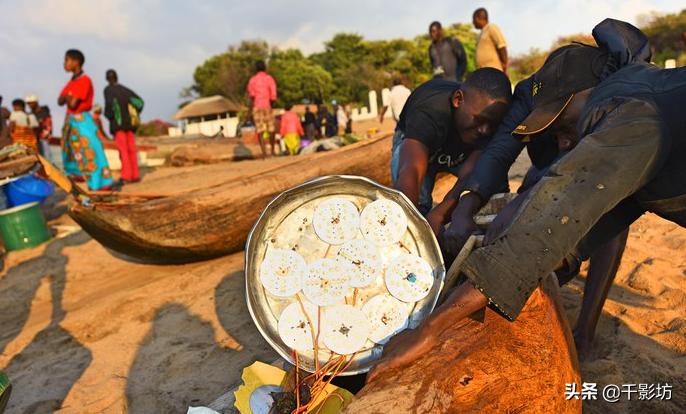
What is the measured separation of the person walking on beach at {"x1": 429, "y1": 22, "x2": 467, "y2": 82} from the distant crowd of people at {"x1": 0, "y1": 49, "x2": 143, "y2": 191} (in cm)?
406

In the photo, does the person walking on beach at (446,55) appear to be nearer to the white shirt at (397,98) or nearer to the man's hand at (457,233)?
the white shirt at (397,98)

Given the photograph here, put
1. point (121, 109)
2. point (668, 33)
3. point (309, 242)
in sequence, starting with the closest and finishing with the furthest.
A: point (309, 242), point (121, 109), point (668, 33)

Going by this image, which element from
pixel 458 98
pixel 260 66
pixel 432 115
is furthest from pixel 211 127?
pixel 458 98

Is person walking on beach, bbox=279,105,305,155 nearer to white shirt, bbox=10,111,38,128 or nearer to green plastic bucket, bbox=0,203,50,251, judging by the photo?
white shirt, bbox=10,111,38,128

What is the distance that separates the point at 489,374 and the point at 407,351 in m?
0.23

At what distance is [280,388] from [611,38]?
180 cm

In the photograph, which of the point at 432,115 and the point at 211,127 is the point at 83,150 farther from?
the point at 211,127

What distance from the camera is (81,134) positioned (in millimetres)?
6223

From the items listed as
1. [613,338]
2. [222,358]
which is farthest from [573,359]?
[222,358]

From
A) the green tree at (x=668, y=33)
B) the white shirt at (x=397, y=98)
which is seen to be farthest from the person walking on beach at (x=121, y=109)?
the green tree at (x=668, y=33)

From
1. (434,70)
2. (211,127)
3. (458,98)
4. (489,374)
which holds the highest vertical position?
(434,70)

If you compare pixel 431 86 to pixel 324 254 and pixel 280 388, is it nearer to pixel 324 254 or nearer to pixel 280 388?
pixel 324 254

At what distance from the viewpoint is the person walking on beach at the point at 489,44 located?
6.05 m

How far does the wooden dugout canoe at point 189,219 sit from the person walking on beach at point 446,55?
3.02m
